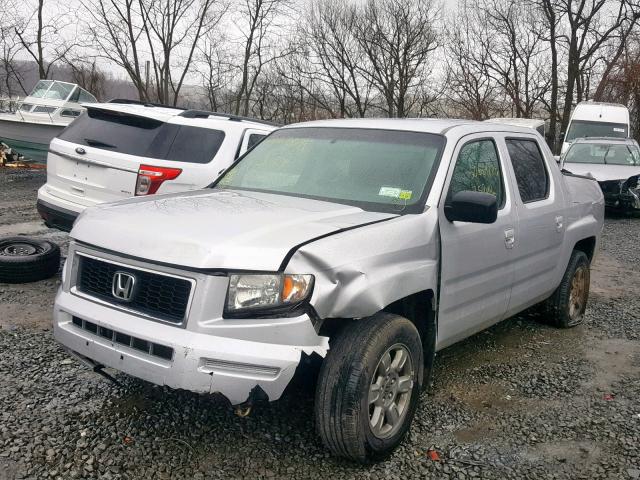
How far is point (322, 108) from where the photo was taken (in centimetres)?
3631

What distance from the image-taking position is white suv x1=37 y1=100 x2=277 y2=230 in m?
6.06

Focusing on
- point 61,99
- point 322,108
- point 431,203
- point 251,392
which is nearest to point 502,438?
point 431,203

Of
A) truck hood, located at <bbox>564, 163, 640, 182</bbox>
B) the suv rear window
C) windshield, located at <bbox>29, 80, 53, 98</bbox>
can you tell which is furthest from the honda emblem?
windshield, located at <bbox>29, 80, 53, 98</bbox>

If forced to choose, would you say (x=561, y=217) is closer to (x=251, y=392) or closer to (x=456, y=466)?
(x=456, y=466)

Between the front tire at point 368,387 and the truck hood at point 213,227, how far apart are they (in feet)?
1.73

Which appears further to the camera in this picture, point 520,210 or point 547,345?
point 547,345

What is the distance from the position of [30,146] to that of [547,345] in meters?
13.1

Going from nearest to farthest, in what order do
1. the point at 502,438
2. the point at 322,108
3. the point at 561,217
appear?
the point at 502,438
the point at 561,217
the point at 322,108

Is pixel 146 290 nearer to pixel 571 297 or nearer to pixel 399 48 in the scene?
pixel 571 297

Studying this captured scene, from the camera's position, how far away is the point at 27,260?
596cm

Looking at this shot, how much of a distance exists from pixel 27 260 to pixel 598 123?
1840cm

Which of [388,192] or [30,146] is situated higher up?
[388,192]

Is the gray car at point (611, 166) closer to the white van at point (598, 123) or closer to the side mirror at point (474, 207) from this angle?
the white van at point (598, 123)

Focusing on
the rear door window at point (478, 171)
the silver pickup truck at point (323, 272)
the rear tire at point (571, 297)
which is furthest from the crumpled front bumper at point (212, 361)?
the rear tire at point (571, 297)
